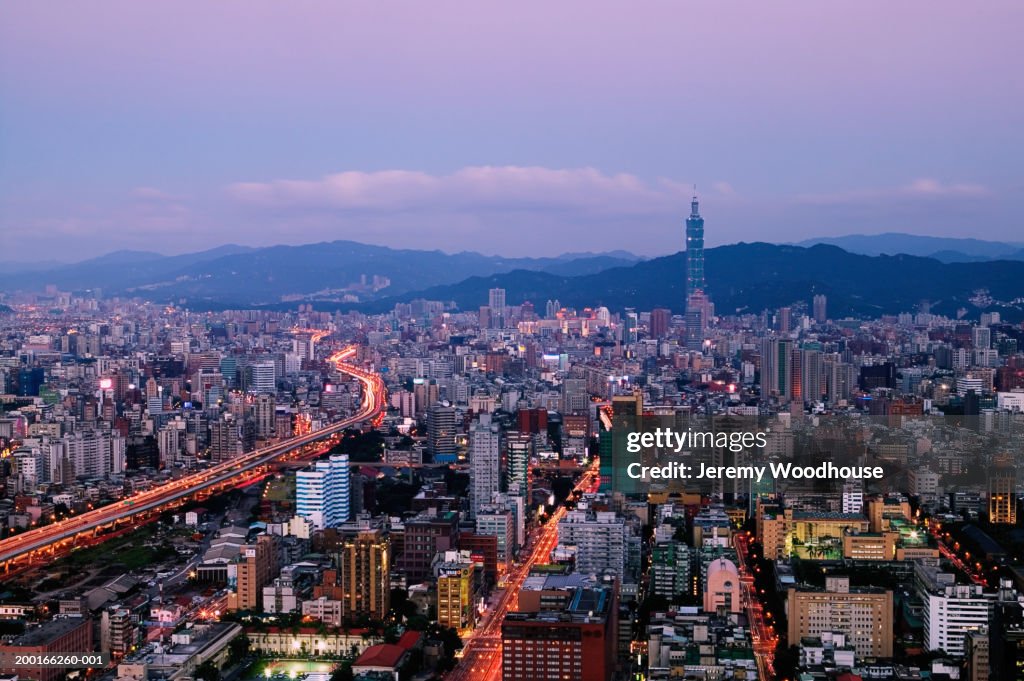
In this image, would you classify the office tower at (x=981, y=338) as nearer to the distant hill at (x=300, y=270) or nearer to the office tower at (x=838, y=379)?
the office tower at (x=838, y=379)

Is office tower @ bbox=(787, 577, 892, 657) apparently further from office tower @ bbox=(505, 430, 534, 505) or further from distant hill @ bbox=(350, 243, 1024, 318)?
distant hill @ bbox=(350, 243, 1024, 318)

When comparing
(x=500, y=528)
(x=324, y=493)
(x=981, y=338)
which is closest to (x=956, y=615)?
(x=500, y=528)

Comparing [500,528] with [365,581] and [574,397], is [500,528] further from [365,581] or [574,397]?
[574,397]

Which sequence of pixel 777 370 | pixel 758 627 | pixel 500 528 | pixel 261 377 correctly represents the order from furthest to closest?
pixel 261 377
pixel 777 370
pixel 500 528
pixel 758 627

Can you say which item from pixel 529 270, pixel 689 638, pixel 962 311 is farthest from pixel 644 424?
pixel 529 270

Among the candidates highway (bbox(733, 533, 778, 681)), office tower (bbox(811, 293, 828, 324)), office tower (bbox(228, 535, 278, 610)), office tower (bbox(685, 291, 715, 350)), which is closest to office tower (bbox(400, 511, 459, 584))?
office tower (bbox(228, 535, 278, 610))

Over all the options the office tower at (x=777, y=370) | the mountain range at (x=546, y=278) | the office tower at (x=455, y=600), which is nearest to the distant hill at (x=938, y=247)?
the mountain range at (x=546, y=278)
